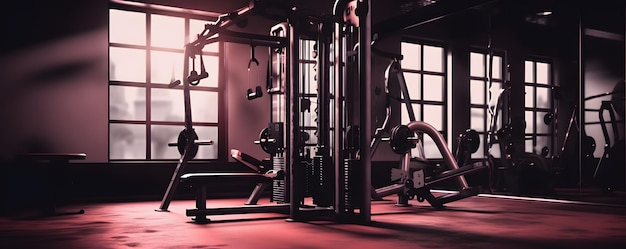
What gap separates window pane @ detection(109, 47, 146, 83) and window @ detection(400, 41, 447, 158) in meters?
3.96

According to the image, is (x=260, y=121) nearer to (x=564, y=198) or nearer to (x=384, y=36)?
(x=384, y=36)

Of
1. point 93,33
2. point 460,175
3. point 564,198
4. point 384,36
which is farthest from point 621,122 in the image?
point 93,33

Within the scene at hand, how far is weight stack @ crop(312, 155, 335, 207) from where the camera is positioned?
484cm

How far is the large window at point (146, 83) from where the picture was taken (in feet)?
23.3

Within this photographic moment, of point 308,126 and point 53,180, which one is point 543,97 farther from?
point 53,180

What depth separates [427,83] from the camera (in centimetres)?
900

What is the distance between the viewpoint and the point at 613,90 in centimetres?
624

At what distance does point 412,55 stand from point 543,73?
2213 mm

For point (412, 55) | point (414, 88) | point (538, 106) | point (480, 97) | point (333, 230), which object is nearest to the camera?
point (333, 230)

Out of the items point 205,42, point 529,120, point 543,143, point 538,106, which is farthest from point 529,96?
point 205,42

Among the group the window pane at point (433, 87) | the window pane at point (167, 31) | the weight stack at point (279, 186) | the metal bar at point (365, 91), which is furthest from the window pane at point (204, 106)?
the metal bar at point (365, 91)

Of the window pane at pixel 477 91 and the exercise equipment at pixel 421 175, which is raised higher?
the window pane at pixel 477 91

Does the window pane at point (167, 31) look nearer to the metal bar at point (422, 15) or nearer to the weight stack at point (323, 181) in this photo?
the metal bar at point (422, 15)

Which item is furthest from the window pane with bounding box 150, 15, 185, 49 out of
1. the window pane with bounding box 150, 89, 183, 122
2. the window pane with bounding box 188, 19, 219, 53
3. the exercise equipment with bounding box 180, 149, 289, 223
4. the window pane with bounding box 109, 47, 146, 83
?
the exercise equipment with bounding box 180, 149, 289, 223
